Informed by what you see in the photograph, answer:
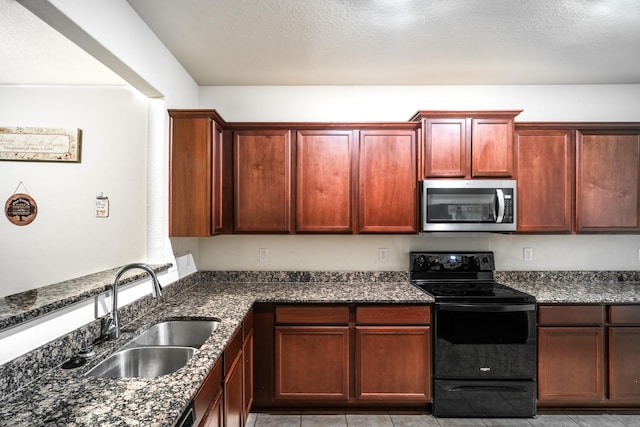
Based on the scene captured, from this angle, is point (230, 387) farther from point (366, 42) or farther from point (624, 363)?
point (624, 363)

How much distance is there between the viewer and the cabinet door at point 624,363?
2523 mm

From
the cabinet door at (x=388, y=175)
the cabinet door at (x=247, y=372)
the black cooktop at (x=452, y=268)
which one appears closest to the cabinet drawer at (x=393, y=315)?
the black cooktop at (x=452, y=268)

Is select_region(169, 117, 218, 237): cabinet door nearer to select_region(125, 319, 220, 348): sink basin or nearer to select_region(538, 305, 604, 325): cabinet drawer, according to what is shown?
select_region(125, 319, 220, 348): sink basin

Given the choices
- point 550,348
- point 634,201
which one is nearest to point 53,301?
point 550,348

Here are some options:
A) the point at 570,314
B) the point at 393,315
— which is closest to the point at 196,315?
→ the point at 393,315

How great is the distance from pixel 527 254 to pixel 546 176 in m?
0.74

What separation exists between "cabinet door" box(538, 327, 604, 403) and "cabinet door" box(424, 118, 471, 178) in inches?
52.3

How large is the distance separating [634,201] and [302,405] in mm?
3091

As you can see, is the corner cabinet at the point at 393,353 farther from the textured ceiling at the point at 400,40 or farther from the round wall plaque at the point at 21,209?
the round wall plaque at the point at 21,209

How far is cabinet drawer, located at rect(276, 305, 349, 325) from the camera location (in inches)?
99.9

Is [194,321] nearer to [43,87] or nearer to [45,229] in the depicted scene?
[45,229]

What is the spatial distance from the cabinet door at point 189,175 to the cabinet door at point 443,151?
1.66 metres

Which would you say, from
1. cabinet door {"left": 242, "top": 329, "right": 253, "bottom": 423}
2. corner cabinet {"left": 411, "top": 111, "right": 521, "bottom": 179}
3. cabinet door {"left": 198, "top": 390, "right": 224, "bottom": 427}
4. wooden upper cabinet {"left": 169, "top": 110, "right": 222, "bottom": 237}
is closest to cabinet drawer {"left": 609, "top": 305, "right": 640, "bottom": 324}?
corner cabinet {"left": 411, "top": 111, "right": 521, "bottom": 179}

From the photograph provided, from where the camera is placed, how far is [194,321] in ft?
6.68
